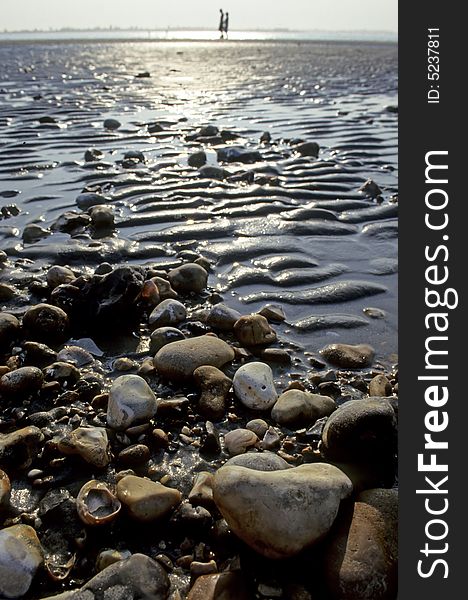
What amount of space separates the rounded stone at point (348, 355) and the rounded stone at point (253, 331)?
1.05 feet

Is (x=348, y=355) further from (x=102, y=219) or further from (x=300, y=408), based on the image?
(x=102, y=219)

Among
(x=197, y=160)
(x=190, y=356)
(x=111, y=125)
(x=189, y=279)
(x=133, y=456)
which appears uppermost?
(x=111, y=125)

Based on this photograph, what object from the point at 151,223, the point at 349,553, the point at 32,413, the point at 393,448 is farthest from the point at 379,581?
the point at 151,223

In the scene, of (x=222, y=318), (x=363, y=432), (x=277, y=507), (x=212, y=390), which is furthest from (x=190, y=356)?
(x=277, y=507)

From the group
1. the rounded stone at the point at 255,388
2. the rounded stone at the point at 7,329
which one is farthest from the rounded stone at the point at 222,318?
the rounded stone at the point at 7,329

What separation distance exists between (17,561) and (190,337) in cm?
161

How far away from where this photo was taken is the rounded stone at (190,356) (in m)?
2.71

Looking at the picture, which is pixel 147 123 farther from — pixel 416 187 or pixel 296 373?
pixel 416 187

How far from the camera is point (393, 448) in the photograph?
2.13 m

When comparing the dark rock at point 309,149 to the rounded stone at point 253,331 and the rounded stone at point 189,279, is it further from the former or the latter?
the rounded stone at point 253,331

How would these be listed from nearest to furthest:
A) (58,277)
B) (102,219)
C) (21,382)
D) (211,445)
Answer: (211,445) < (21,382) < (58,277) < (102,219)

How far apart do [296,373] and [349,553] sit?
4.11 ft

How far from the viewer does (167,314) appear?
10.7 ft

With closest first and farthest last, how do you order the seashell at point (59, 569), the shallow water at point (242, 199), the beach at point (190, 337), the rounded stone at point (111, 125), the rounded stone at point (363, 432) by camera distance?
the seashell at point (59, 569) < the beach at point (190, 337) < the rounded stone at point (363, 432) < the shallow water at point (242, 199) < the rounded stone at point (111, 125)
